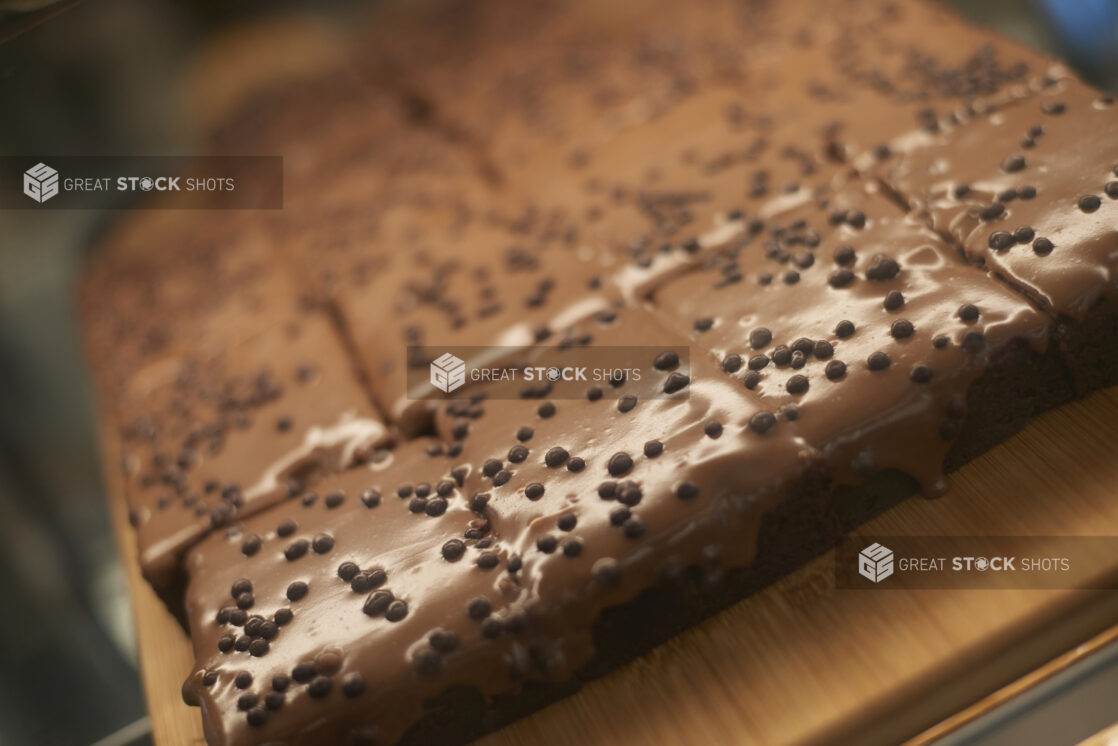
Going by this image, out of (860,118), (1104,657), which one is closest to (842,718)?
(1104,657)

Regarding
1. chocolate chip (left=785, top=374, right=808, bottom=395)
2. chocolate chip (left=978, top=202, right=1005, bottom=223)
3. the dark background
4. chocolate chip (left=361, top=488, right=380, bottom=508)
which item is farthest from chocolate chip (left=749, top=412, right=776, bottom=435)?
the dark background

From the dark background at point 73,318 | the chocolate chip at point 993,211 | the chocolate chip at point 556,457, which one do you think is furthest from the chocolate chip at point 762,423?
the dark background at point 73,318

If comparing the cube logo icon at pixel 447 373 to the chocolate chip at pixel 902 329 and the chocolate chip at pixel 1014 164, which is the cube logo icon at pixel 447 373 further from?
the chocolate chip at pixel 1014 164

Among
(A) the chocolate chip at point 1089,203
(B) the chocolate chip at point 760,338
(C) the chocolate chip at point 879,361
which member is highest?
(A) the chocolate chip at point 1089,203

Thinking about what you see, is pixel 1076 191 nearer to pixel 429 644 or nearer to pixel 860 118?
pixel 860 118

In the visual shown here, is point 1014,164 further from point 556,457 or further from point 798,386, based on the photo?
point 556,457

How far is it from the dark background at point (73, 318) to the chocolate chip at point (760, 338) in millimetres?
1774

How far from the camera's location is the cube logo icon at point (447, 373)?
105 inches

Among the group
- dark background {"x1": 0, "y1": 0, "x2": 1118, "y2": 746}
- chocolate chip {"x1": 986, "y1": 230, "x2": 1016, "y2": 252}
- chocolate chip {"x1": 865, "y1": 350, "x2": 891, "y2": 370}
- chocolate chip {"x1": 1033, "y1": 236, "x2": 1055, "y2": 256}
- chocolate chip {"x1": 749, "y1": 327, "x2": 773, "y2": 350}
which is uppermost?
chocolate chip {"x1": 1033, "y1": 236, "x2": 1055, "y2": 256}

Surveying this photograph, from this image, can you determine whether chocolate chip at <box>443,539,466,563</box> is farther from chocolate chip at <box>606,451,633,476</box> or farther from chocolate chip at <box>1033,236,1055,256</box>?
chocolate chip at <box>1033,236,1055,256</box>

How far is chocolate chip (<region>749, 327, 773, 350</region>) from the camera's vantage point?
2.23 metres

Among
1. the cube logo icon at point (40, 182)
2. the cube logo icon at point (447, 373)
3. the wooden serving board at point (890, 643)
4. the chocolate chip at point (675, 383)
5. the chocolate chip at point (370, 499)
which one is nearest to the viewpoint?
the wooden serving board at point (890, 643)

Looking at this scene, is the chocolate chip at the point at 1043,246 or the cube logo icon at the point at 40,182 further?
the cube logo icon at the point at 40,182

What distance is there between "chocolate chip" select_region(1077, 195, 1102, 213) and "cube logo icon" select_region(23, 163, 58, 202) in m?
3.34
